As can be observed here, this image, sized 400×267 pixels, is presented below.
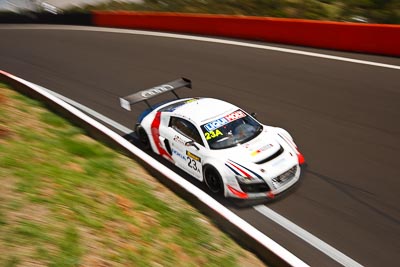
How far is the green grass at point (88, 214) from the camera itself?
466 centimetres

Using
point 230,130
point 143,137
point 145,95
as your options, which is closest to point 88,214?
point 230,130

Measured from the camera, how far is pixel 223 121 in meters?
8.14

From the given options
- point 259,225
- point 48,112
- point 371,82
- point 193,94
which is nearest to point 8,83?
point 48,112

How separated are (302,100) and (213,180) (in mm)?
4620

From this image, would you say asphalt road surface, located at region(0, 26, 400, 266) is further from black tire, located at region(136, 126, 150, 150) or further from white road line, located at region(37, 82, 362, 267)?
black tire, located at region(136, 126, 150, 150)

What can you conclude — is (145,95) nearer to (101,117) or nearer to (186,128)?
(186,128)

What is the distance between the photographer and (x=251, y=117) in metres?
8.53

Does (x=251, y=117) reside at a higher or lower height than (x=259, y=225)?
higher

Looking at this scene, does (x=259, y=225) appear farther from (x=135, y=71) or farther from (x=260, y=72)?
(x=135, y=71)

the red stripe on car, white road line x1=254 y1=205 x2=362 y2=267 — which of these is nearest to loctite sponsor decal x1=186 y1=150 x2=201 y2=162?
the red stripe on car

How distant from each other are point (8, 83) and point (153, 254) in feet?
29.6

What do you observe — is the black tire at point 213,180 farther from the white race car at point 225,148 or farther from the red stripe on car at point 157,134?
the red stripe on car at point 157,134

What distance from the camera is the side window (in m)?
8.05

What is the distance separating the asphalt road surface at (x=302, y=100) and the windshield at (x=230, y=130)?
1286mm
